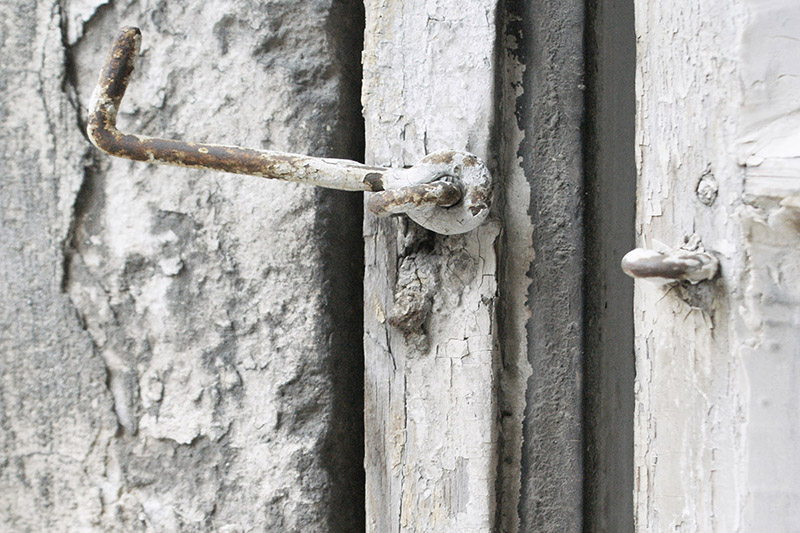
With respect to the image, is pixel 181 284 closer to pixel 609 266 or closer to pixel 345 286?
pixel 345 286

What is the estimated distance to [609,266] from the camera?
62 centimetres

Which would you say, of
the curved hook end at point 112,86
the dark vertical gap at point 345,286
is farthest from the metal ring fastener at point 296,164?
the dark vertical gap at point 345,286

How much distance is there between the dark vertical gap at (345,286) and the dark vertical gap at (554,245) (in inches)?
6.5

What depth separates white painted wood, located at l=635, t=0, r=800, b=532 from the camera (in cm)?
40

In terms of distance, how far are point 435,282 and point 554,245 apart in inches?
4.2

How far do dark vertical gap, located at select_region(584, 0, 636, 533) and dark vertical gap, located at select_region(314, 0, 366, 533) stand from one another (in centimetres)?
22

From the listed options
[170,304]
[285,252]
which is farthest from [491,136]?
[170,304]

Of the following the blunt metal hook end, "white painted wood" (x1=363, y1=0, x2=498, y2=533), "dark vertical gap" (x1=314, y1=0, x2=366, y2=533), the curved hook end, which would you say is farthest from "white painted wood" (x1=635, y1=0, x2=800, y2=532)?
the curved hook end

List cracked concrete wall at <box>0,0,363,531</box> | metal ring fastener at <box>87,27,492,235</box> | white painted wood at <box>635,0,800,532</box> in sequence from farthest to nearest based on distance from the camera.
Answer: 1. cracked concrete wall at <box>0,0,363,531</box>
2. metal ring fastener at <box>87,27,492,235</box>
3. white painted wood at <box>635,0,800,532</box>

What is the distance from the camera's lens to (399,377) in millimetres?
581

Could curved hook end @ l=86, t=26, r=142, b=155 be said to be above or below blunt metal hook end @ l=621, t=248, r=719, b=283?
above

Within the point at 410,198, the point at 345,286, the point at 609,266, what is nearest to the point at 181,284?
the point at 345,286

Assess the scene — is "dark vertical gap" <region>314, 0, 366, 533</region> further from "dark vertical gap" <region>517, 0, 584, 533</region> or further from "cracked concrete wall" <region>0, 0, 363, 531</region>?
"dark vertical gap" <region>517, 0, 584, 533</region>

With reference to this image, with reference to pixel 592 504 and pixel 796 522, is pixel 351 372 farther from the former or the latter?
pixel 796 522
